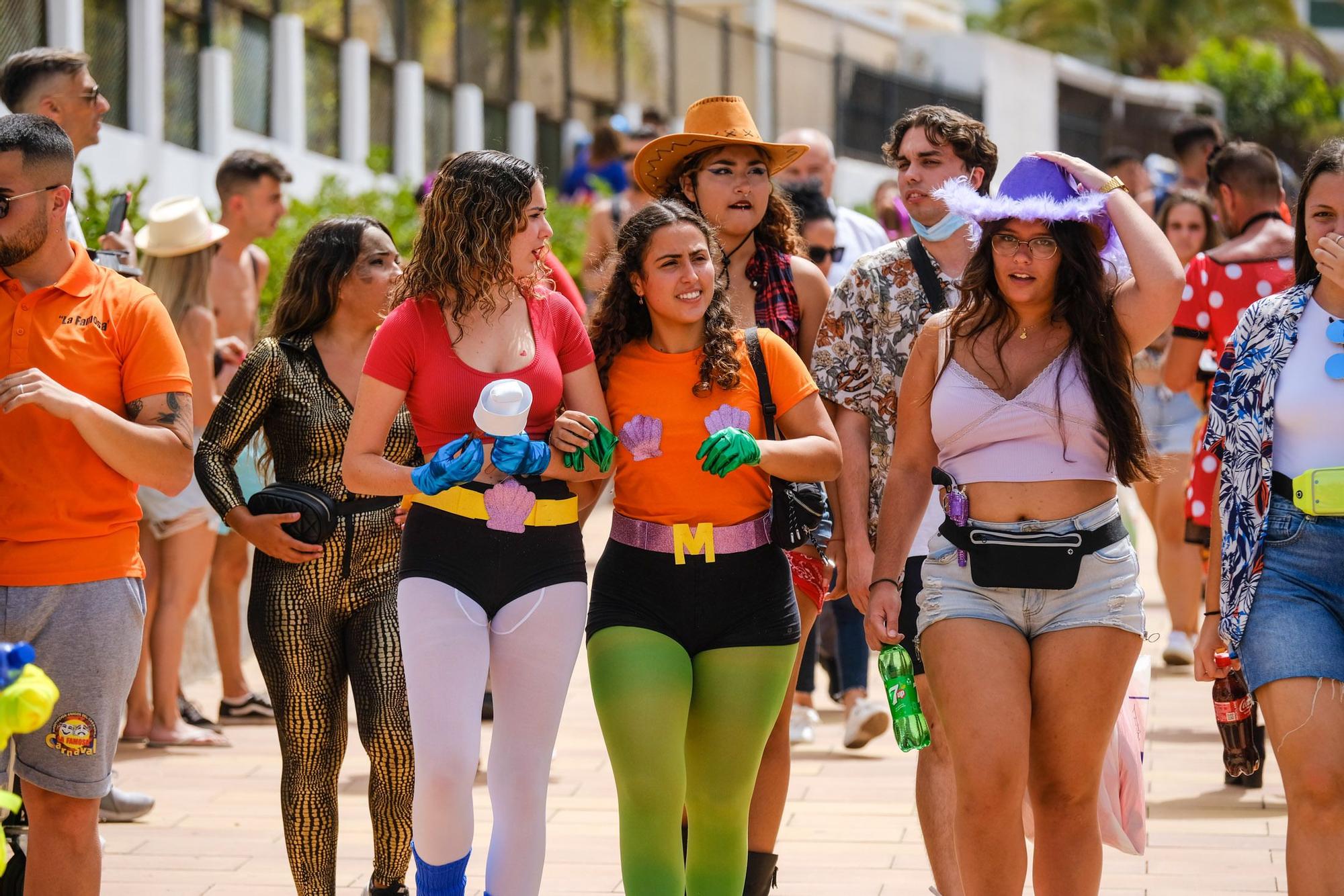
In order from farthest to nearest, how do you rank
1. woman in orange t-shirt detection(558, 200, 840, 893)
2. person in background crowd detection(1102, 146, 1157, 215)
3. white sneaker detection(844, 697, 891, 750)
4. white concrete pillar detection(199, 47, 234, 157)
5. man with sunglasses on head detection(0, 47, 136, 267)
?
white concrete pillar detection(199, 47, 234, 157)
person in background crowd detection(1102, 146, 1157, 215)
white sneaker detection(844, 697, 891, 750)
man with sunglasses on head detection(0, 47, 136, 267)
woman in orange t-shirt detection(558, 200, 840, 893)

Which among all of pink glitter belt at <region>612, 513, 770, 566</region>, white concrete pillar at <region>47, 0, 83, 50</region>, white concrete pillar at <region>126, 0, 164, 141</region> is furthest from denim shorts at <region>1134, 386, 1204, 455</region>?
white concrete pillar at <region>126, 0, 164, 141</region>

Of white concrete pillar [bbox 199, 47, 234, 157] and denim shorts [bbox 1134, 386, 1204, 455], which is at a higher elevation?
white concrete pillar [bbox 199, 47, 234, 157]

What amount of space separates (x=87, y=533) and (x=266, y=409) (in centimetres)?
107

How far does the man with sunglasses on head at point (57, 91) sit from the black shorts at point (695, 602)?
2.46 m

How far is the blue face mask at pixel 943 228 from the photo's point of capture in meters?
5.13

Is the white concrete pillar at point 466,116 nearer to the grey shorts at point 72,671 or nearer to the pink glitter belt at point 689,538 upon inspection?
the pink glitter belt at point 689,538

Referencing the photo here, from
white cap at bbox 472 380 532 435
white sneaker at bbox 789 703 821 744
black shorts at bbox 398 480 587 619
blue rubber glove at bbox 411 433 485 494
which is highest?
white cap at bbox 472 380 532 435

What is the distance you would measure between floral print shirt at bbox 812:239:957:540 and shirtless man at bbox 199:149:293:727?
3.74 meters

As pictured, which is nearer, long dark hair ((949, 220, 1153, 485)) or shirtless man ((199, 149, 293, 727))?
long dark hair ((949, 220, 1153, 485))

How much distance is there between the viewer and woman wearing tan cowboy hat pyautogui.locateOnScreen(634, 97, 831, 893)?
16.8 ft

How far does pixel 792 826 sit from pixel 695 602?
230 centimetres

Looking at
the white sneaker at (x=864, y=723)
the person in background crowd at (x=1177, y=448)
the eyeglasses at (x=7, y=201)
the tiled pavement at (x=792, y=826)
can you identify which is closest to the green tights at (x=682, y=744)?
the tiled pavement at (x=792, y=826)

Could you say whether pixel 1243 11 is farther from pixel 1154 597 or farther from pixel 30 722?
pixel 30 722

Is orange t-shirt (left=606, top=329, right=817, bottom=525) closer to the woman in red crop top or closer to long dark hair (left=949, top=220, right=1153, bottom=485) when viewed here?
the woman in red crop top
